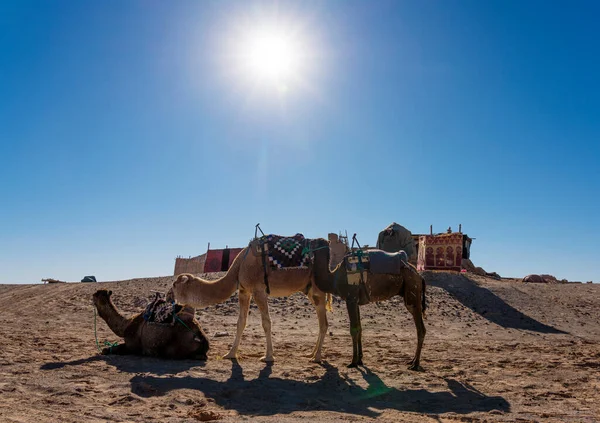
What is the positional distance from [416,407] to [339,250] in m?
17.7

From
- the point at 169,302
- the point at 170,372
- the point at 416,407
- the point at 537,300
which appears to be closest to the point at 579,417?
the point at 416,407

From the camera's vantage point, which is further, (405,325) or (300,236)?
(405,325)

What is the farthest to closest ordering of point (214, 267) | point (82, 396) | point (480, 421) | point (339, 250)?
point (214, 267) < point (339, 250) < point (82, 396) < point (480, 421)

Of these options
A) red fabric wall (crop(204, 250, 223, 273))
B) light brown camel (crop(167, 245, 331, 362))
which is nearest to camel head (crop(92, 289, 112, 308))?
light brown camel (crop(167, 245, 331, 362))

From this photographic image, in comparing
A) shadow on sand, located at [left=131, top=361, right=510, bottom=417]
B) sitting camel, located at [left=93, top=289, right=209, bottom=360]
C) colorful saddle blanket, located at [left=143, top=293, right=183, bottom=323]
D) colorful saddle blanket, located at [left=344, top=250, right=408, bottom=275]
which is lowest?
shadow on sand, located at [left=131, top=361, right=510, bottom=417]

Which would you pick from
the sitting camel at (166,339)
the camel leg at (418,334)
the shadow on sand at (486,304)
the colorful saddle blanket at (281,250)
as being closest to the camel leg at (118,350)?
the sitting camel at (166,339)

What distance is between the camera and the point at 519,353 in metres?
9.42

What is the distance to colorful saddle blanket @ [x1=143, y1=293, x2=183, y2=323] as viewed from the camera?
8.19 meters

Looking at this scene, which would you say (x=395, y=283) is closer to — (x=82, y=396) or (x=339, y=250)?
(x=82, y=396)

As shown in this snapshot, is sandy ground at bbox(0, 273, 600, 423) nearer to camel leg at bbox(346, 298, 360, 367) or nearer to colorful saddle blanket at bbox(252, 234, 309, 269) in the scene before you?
camel leg at bbox(346, 298, 360, 367)

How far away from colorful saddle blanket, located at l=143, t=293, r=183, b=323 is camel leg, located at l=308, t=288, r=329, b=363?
9.12 feet

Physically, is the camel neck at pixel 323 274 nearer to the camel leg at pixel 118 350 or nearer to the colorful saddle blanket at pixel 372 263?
the colorful saddle blanket at pixel 372 263

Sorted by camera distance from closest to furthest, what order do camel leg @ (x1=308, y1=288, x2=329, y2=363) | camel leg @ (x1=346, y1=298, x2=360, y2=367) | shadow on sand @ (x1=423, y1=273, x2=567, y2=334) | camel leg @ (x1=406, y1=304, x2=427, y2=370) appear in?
camel leg @ (x1=406, y1=304, x2=427, y2=370) → camel leg @ (x1=346, y1=298, x2=360, y2=367) → camel leg @ (x1=308, y1=288, x2=329, y2=363) → shadow on sand @ (x1=423, y1=273, x2=567, y2=334)

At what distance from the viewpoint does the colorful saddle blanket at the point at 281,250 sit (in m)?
8.58
